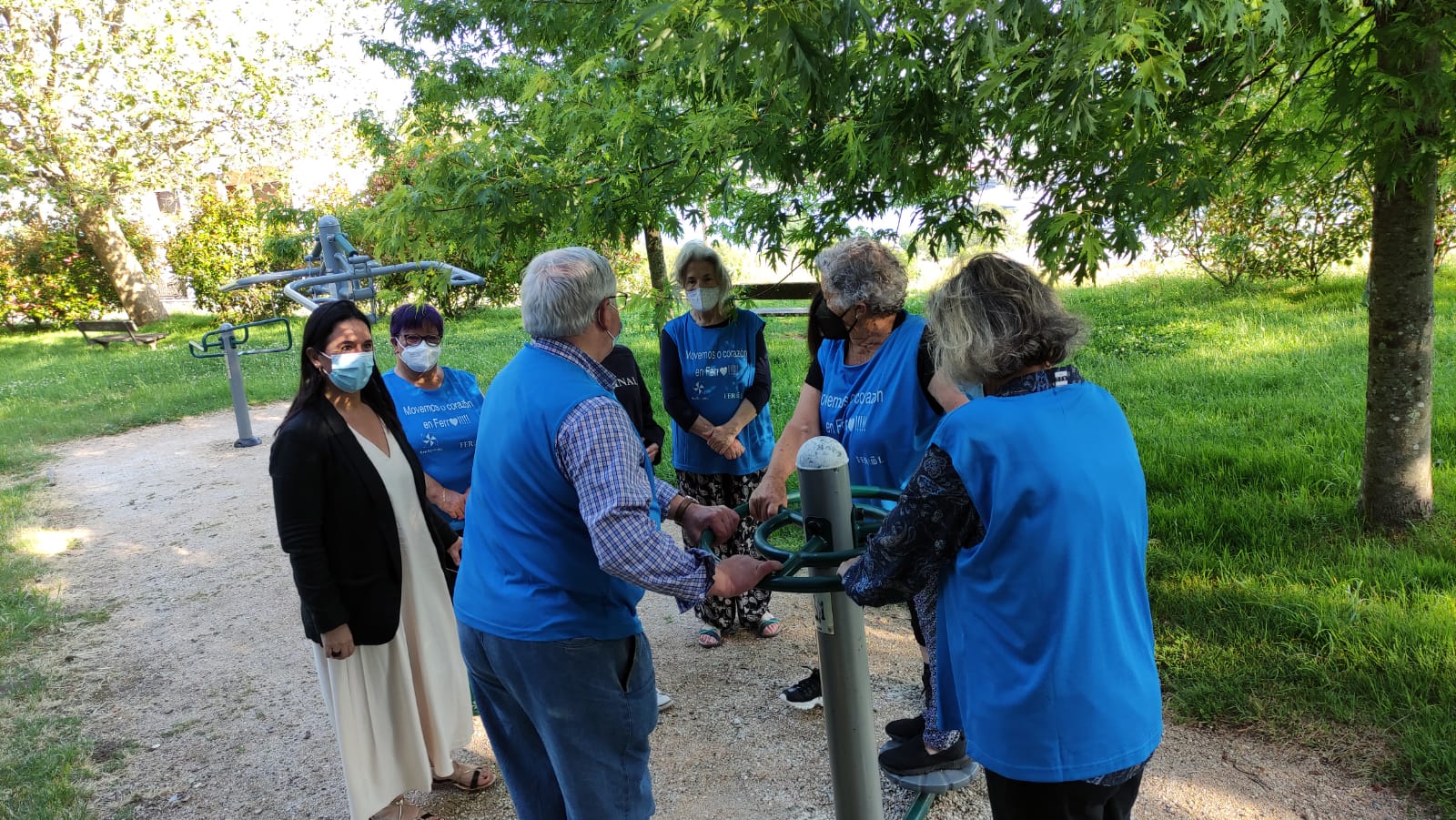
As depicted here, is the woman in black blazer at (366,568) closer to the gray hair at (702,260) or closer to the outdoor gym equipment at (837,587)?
the outdoor gym equipment at (837,587)

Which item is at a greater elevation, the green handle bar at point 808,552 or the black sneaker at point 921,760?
the green handle bar at point 808,552

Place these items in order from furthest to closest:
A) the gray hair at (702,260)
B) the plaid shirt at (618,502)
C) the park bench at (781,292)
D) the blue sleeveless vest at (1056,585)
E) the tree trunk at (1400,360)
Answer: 1. the park bench at (781,292)
2. the tree trunk at (1400,360)
3. the gray hair at (702,260)
4. the plaid shirt at (618,502)
5. the blue sleeveless vest at (1056,585)

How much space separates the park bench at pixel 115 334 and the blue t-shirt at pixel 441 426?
1776cm

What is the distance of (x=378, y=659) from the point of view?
3.00 metres

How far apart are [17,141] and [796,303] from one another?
1725 centimetres

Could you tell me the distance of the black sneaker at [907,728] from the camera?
3334 mm

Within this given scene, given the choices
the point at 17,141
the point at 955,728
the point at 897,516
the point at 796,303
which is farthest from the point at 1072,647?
the point at 17,141

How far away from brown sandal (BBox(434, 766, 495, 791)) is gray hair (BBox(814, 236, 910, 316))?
2.17 metres

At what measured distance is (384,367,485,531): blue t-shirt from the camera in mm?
3654

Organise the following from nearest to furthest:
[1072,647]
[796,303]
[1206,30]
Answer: [1072,647] < [1206,30] < [796,303]

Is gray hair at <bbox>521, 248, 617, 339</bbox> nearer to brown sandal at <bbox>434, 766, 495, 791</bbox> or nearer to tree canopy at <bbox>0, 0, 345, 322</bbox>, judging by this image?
brown sandal at <bbox>434, 766, 495, 791</bbox>

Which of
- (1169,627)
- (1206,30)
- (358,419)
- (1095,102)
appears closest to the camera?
(1206,30)

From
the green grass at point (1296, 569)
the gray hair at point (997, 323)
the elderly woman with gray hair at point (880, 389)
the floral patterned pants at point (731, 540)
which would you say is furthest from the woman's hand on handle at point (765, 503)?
the green grass at point (1296, 569)

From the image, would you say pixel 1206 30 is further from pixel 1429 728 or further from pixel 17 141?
pixel 17 141
